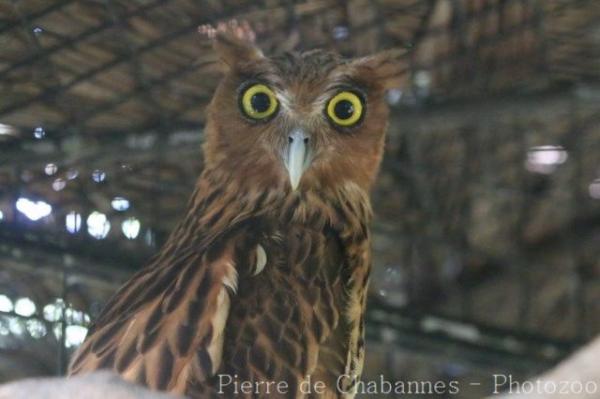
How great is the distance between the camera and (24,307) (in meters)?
1.74

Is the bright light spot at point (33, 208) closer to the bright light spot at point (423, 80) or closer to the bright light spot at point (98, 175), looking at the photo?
the bright light spot at point (98, 175)

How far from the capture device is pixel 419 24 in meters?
1.65

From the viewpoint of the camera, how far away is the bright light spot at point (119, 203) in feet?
5.67

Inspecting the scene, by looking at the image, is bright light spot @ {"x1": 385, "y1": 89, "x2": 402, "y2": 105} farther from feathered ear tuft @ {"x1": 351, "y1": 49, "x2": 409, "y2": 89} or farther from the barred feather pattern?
the barred feather pattern

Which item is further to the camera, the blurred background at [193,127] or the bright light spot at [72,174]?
the bright light spot at [72,174]

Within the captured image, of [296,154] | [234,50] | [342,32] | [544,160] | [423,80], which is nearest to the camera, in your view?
[296,154]

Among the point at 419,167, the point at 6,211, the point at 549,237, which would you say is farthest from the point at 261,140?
the point at 549,237

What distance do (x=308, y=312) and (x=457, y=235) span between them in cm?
116

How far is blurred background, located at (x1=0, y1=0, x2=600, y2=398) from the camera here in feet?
4.87

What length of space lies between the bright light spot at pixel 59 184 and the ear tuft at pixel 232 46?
415 mm

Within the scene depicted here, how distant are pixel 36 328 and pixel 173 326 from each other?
700mm

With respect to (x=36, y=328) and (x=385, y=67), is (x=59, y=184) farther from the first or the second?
(x=385, y=67)

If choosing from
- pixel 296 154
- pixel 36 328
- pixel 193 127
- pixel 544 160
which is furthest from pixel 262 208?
pixel 544 160

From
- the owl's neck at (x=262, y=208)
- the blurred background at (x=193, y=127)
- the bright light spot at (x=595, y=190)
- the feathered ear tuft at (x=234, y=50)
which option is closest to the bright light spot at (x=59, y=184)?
the blurred background at (x=193, y=127)
